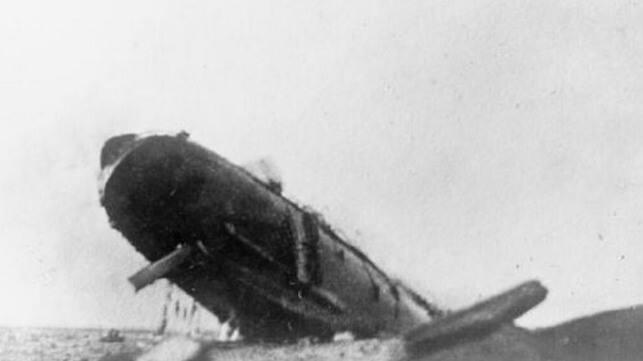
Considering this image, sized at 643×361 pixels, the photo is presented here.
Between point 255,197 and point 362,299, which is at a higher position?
point 255,197

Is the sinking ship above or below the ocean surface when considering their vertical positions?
below

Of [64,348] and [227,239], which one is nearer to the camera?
[227,239]

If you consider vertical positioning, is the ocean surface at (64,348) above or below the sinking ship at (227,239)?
above

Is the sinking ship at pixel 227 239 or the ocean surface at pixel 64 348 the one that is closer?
the sinking ship at pixel 227 239

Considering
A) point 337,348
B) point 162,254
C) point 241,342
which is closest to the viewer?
point 337,348

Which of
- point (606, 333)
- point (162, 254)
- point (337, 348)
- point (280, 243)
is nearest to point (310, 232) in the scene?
point (280, 243)

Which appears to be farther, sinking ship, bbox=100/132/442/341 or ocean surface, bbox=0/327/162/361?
ocean surface, bbox=0/327/162/361

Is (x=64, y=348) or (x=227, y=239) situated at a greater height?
(x=64, y=348)

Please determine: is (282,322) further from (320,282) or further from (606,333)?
(606,333)
